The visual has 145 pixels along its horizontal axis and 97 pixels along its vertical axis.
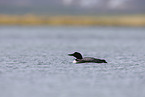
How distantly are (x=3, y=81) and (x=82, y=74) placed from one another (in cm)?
395

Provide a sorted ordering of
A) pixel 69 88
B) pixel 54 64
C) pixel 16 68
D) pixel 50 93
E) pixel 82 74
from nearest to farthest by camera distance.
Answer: pixel 50 93
pixel 69 88
pixel 82 74
pixel 16 68
pixel 54 64

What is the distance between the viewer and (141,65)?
65.3 ft

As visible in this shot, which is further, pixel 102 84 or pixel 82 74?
pixel 82 74

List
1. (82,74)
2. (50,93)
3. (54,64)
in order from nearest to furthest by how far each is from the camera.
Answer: (50,93) → (82,74) → (54,64)

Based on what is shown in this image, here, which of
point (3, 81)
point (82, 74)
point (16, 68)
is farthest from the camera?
point (16, 68)

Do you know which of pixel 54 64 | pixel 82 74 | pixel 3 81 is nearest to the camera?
pixel 3 81

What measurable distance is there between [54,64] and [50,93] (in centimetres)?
707

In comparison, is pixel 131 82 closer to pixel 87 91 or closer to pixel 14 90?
pixel 87 91

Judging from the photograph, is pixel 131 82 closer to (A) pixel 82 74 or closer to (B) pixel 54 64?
(A) pixel 82 74

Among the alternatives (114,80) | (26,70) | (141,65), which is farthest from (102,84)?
(141,65)

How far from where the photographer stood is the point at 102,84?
14.3 meters

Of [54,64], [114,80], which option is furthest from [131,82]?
→ [54,64]

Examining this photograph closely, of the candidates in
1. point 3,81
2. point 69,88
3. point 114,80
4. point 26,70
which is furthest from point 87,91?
point 26,70

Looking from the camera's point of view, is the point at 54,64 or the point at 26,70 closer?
the point at 26,70
